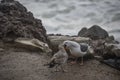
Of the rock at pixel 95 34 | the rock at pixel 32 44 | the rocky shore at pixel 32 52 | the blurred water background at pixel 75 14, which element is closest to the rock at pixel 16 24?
the rocky shore at pixel 32 52

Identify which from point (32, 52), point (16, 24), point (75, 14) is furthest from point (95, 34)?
point (75, 14)

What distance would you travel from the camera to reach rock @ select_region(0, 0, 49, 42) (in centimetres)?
959

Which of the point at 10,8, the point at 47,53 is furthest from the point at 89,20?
the point at 47,53

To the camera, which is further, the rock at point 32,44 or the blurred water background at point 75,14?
the blurred water background at point 75,14

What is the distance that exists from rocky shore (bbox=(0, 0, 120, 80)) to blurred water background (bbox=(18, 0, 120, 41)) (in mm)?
4296

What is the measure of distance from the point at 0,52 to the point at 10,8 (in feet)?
6.88

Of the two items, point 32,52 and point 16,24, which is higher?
point 16,24

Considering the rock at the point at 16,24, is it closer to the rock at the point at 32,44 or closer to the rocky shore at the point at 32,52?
the rocky shore at the point at 32,52

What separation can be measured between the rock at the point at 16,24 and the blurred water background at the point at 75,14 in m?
4.62

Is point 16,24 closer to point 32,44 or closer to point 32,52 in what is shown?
point 32,44

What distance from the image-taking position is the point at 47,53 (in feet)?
29.9

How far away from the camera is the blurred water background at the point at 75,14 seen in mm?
15577

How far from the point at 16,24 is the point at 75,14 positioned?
7.95 meters

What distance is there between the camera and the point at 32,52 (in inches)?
358
